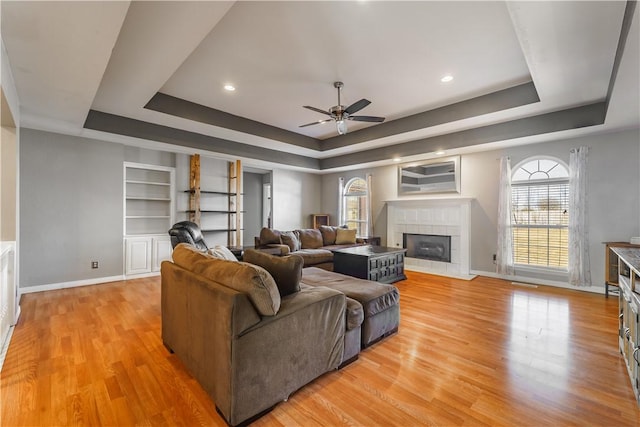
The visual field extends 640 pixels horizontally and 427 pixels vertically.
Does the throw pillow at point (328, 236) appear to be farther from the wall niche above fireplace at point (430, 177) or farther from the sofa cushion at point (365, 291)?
the sofa cushion at point (365, 291)

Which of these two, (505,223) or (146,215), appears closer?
(505,223)

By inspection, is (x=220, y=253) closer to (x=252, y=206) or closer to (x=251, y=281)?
(x=251, y=281)

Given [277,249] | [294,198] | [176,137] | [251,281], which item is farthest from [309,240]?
[251,281]

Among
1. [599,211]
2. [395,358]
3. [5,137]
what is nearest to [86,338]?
[5,137]

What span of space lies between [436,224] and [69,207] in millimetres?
6642

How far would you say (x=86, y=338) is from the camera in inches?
106

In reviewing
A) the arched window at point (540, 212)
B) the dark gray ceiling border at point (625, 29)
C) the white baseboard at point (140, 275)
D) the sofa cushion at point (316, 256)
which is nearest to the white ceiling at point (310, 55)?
the dark gray ceiling border at point (625, 29)

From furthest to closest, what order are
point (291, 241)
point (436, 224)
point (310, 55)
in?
point (436, 224) < point (291, 241) < point (310, 55)

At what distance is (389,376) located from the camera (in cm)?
210

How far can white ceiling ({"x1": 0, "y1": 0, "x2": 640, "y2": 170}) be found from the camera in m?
2.04

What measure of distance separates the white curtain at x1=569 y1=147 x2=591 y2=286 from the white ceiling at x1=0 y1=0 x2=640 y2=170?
18.7 inches

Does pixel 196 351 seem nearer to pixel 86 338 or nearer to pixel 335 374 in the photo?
pixel 335 374

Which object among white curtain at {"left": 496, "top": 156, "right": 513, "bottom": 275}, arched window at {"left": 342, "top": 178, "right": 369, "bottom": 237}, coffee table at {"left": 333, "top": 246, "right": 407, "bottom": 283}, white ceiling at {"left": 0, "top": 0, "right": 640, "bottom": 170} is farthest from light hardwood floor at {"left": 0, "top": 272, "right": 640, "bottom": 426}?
arched window at {"left": 342, "top": 178, "right": 369, "bottom": 237}

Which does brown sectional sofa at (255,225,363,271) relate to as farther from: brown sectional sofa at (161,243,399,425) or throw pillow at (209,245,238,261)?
brown sectional sofa at (161,243,399,425)
